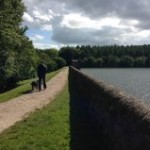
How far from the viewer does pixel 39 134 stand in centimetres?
1295

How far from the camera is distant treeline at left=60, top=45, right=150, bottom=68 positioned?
140 metres

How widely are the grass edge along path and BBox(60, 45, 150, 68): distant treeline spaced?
11372 cm

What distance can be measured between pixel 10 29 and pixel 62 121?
22.3 meters

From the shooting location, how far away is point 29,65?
62000 mm

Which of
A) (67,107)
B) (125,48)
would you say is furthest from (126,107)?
(125,48)

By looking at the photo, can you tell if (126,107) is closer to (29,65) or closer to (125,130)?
(125,130)

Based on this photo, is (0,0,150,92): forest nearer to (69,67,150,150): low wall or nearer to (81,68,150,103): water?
(81,68,150,103): water

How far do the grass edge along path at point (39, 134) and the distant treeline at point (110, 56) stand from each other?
114 m

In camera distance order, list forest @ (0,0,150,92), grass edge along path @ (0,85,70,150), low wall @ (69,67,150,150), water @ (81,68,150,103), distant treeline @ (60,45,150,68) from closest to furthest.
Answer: low wall @ (69,67,150,150) < grass edge along path @ (0,85,70,150) < water @ (81,68,150,103) < forest @ (0,0,150,92) < distant treeline @ (60,45,150,68)

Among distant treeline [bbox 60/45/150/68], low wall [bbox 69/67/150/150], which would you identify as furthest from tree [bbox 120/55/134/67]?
low wall [bbox 69/67/150/150]

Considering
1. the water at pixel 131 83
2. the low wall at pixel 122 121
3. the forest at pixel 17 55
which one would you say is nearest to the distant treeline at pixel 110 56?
the forest at pixel 17 55

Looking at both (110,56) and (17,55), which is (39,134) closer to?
(17,55)

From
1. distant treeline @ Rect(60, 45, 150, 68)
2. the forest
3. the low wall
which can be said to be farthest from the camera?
distant treeline @ Rect(60, 45, 150, 68)

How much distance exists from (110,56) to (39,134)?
146 meters
